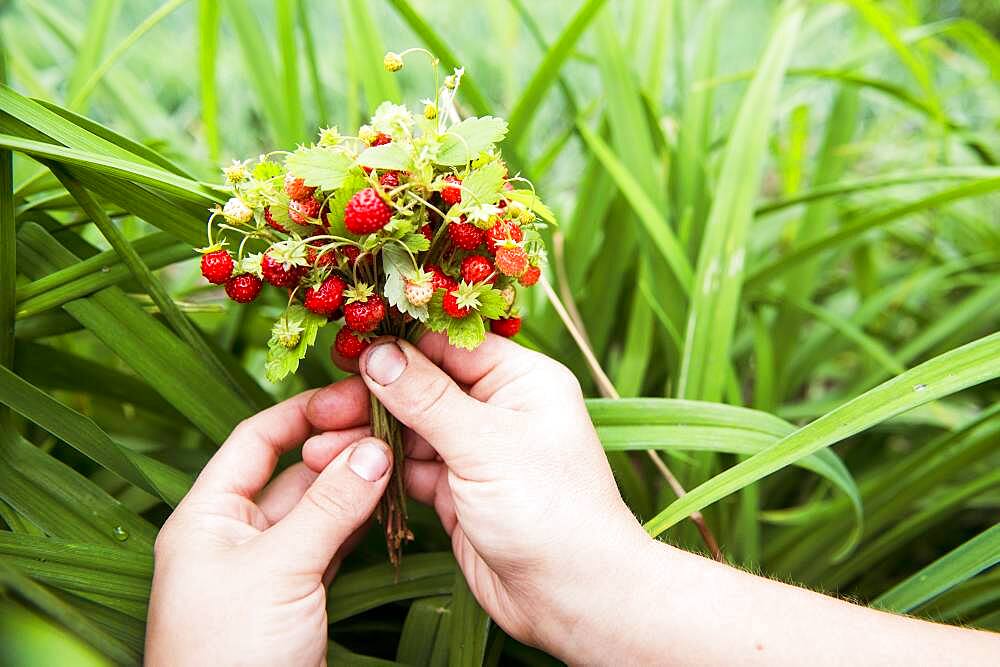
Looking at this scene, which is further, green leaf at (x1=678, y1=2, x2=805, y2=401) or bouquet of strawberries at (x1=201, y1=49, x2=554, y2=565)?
green leaf at (x1=678, y1=2, x2=805, y2=401)

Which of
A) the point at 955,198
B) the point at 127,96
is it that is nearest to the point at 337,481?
the point at 955,198

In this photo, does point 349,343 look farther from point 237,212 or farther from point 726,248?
point 726,248

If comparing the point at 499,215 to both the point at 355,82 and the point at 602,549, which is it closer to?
the point at 602,549

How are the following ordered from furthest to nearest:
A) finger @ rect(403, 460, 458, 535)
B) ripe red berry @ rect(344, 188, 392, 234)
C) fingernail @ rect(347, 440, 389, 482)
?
finger @ rect(403, 460, 458, 535), fingernail @ rect(347, 440, 389, 482), ripe red berry @ rect(344, 188, 392, 234)

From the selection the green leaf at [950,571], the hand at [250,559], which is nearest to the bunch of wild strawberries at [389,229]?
the hand at [250,559]

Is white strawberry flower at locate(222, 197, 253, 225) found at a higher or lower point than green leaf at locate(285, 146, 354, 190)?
lower

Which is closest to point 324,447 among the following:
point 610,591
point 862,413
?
point 610,591

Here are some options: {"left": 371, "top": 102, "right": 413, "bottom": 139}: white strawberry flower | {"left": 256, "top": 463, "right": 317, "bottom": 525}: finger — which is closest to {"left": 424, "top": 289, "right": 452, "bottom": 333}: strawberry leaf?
{"left": 371, "top": 102, "right": 413, "bottom": 139}: white strawberry flower

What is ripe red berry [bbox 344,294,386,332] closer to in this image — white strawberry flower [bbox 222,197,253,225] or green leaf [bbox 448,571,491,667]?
white strawberry flower [bbox 222,197,253,225]

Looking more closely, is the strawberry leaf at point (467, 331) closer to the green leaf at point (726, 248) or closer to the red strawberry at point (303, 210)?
the red strawberry at point (303, 210)
